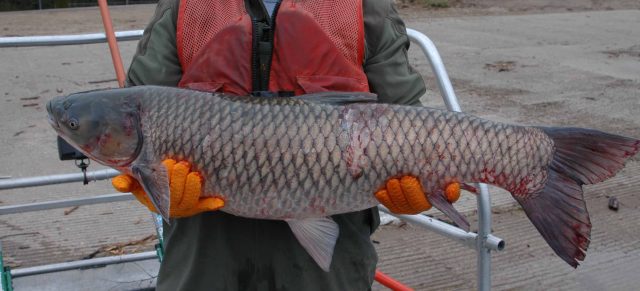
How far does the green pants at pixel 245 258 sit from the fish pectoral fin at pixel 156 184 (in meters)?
0.32

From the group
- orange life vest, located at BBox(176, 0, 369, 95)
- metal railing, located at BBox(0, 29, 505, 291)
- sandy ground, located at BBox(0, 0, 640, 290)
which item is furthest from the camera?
sandy ground, located at BBox(0, 0, 640, 290)

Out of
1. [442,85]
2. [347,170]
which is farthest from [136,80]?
[442,85]

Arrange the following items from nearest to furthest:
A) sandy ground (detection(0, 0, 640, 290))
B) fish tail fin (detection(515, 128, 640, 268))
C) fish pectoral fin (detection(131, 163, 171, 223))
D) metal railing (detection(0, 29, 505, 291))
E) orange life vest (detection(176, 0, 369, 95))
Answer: fish pectoral fin (detection(131, 163, 171, 223))
fish tail fin (detection(515, 128, 640, 268))
orange life vest (detection(176, 0, 369, 95))
metal railing (detection(0, 29, 505, 291))
sandy ground (detection(0, 0, 640, 290))

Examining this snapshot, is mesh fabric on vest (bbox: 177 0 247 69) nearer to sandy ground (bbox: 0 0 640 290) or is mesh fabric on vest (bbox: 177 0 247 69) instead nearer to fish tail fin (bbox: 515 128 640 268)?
fish tail fin (bbox: 515 128 640 268)

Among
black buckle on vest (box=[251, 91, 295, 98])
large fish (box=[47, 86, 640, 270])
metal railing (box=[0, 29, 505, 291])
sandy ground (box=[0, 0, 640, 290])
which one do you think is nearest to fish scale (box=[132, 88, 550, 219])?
large fish (box=[47, 86, 640, 270])

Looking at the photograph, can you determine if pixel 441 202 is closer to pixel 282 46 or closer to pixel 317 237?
pixel 317 237

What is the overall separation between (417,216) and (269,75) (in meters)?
1.38

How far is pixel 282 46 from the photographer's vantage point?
2291 millimetres

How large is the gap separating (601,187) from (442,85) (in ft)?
9.75

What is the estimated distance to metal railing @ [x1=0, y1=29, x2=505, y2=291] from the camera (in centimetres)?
291

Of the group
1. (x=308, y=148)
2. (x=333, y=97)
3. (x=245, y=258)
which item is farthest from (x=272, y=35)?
(x=245, y=258)

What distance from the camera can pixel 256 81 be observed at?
233 centimetres

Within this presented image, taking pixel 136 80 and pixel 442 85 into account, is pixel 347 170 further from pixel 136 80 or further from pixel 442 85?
pixel 442 85

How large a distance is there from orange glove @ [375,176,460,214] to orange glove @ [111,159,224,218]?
Result: 0.48 metres
